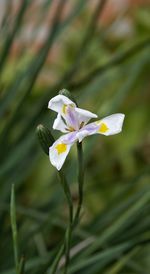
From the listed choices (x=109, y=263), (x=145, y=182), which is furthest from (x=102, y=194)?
(x=109, y=263)

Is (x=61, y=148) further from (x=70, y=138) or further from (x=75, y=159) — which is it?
(x=75, y=159)

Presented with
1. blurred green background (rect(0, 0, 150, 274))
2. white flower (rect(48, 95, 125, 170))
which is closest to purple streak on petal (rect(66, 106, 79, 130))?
white flower (rect(48, 95, 125, 170))

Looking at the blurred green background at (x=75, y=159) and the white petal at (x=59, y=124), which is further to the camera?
the blurred green background at (x=75, y=159)

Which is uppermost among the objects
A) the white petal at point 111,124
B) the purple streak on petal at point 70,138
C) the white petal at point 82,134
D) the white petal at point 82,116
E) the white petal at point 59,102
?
the white petal at point 59,102

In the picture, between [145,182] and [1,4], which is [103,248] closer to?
[145,182]

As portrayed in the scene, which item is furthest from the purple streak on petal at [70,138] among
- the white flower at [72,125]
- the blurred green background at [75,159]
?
the blurred green background at [75,159]

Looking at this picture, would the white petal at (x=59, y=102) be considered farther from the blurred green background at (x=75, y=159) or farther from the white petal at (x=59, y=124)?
the blurred green background at (x=75, y=159)
